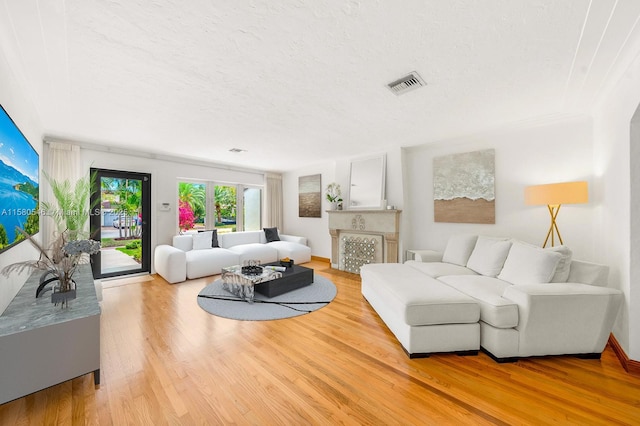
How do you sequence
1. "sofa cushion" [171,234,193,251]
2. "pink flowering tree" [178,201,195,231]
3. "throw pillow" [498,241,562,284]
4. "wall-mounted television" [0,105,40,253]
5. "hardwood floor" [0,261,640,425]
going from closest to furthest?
1. "hardwood floor" [0,261,640,425]
2. "wall-mounted television" [0,105,40,253]
3. "throw pillow" [498,241,562,284]
4. "sofa cushion" [171,234,193,251]
5. "pink flowering tree" [178,201,195,231]

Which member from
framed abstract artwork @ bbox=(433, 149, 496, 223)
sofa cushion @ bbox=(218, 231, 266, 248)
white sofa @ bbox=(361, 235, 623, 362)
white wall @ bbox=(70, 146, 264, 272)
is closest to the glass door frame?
white wall @ bbox=(70, 146, 264, 272)

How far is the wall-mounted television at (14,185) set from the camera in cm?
164

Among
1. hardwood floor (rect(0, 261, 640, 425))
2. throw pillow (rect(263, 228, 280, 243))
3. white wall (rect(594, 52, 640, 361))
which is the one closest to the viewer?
hardwood floor (rect(0, 261, 640, 425))

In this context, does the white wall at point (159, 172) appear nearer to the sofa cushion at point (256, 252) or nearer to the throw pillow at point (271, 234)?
the sofa cushion at point (256, 252)

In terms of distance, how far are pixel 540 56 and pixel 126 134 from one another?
489cm

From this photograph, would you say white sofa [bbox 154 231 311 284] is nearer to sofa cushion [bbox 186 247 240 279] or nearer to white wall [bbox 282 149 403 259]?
sofa cushion [bbox 186 247 240 279]

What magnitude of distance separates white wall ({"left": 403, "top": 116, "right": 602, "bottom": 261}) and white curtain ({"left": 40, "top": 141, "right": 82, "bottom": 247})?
5.83 meters

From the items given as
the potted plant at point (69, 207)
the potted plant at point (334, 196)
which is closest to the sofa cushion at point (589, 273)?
the potted plant at point (334, 196)

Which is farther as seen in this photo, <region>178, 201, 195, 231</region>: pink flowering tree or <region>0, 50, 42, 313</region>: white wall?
<region>178, 201, 195, 231</region>: pink flowering tree

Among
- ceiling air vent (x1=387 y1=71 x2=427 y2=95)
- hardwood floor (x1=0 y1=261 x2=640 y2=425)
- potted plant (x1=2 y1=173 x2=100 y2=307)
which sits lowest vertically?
hardwood floor (x1=0 y1=261 x2=640 y2=425)

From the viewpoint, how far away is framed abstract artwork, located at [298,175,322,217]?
20.0 feet

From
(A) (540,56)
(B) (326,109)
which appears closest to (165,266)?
(B) (326,109)

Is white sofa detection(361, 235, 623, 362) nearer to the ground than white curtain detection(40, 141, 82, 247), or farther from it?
nearer to the ground

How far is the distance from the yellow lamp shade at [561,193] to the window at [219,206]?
5760 mm
